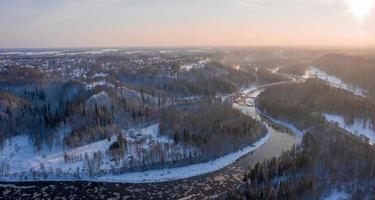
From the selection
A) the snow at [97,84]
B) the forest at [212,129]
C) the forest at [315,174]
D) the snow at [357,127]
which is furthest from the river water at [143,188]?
the snow at [97,84]

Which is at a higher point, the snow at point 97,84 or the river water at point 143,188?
the snow at point 97,84

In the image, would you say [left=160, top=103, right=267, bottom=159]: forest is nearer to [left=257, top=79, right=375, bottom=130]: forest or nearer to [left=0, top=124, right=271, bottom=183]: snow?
[left=0, top=124, right=271, bottom=183]: snow

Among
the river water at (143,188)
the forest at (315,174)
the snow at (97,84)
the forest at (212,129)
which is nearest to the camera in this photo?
the forest at (315,174)

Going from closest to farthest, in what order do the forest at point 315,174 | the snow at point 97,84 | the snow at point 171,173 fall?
the forest at point 315,174, the snow at point 171,173, the snow at point 97,84

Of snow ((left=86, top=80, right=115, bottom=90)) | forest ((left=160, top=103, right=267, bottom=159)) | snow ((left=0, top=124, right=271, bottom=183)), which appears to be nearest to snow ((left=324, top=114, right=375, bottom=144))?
snow ((left=0, top=124, right=271, bottom=183))

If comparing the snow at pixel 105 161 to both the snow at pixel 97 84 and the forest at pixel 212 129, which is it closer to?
the forest at pixel 212 129

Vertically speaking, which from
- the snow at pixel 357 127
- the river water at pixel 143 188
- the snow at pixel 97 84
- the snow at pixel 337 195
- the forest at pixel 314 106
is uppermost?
the snow at pixel 97 84

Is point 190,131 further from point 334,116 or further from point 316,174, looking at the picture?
point 334,116

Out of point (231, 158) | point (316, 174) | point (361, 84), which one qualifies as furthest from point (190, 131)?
point (361, 84)
